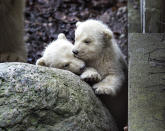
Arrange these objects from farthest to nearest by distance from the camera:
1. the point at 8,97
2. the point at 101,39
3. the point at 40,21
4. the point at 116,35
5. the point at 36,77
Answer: the point at 40,21
the point at 116,35
the point at 101,39
the point at 36,77
the point at 8,97

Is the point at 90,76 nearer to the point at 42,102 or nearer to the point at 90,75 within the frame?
the point at 90,75

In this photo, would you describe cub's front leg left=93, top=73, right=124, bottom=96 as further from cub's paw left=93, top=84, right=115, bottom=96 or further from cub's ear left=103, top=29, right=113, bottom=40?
cub's ear left=103, top=29, right=113, bottom=40

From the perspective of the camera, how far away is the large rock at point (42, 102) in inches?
129

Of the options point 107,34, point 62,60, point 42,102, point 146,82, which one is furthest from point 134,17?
point 42,102

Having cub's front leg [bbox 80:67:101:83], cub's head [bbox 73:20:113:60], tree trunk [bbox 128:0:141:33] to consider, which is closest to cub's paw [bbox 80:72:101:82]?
cub's front leg [bbox 80:67:101:83]

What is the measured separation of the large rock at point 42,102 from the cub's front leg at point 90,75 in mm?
402

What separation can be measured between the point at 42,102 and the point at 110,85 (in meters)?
1.23

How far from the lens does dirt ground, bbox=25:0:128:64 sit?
28.7ft

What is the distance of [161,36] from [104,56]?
107 centimetres

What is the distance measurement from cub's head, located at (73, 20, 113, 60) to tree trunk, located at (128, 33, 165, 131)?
732mm

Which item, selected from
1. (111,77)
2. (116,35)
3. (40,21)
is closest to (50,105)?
(111,77)

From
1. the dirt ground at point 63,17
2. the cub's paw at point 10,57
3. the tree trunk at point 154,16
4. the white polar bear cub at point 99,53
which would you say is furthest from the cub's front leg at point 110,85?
the dirt ground at point 63,17

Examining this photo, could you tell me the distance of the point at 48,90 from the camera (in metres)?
3.50

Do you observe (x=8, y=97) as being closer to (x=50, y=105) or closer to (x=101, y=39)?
(x=50, y=105)
